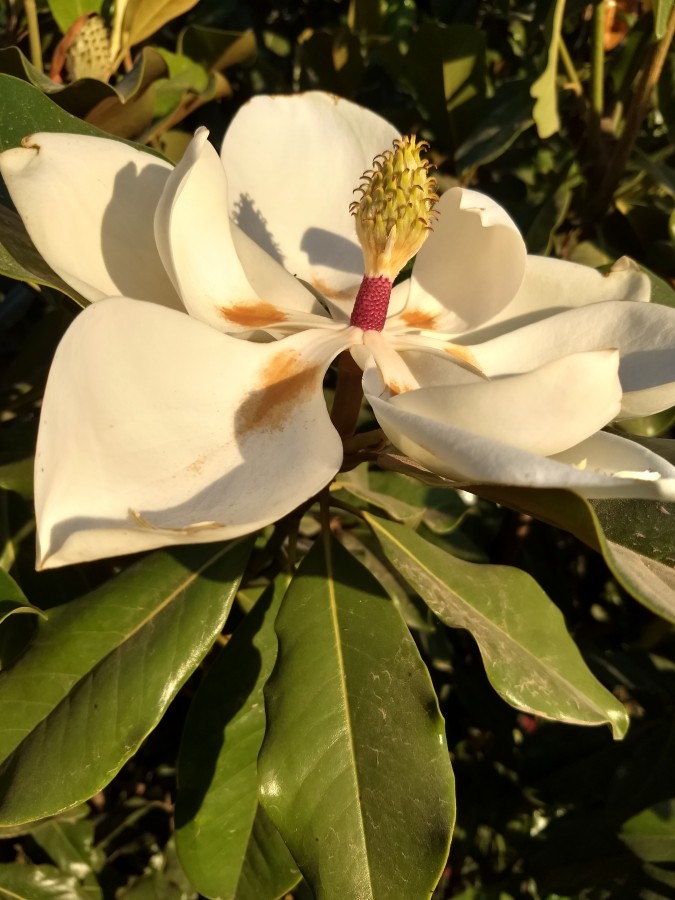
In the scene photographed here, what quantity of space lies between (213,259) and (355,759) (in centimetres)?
56

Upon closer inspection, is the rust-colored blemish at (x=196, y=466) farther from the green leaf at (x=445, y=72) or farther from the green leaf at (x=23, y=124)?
the green leaf at (x=445, y=72)

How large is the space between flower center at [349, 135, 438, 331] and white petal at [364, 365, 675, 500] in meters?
0.29

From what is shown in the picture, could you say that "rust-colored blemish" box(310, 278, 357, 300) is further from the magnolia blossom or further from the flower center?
the flower center

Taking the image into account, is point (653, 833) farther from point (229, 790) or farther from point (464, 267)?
point (464, 267)

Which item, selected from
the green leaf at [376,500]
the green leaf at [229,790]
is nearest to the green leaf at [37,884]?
the green leaf at [229,790]

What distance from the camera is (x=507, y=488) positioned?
71 centimetres

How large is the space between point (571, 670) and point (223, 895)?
0.54 metres

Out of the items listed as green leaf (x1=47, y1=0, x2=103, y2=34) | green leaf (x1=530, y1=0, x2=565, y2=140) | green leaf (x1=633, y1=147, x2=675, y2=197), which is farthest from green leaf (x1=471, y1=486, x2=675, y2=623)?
green leaf (x1=47, y1=0, x2=103, y2=34)

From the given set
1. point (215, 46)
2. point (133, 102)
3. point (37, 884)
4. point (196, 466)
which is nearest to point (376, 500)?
point (196, 466)

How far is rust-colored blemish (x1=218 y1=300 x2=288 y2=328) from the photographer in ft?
3.08

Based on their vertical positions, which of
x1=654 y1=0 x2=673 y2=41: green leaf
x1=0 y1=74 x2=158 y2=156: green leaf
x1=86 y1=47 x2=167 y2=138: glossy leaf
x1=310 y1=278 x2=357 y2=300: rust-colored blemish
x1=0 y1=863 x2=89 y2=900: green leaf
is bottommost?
x1=0 y1=863 x2=89 y2=900: green leaf

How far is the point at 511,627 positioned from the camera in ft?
3.43

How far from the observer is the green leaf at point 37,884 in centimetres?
127

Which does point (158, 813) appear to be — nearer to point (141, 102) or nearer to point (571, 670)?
point (571, 670)
